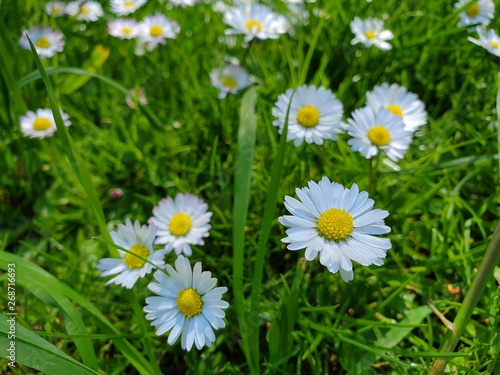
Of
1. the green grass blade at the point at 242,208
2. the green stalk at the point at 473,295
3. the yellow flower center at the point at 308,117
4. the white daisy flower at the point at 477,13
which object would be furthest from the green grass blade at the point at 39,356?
the white daisy flower at the point at 477,13

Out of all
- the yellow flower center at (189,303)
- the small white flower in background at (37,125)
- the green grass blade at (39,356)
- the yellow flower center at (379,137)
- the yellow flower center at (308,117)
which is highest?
the small white flower in background at (37,125)

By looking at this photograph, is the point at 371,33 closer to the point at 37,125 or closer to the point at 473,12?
the point at 473,12

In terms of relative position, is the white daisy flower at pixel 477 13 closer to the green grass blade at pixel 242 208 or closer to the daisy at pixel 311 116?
the daisy at pixel 311 116

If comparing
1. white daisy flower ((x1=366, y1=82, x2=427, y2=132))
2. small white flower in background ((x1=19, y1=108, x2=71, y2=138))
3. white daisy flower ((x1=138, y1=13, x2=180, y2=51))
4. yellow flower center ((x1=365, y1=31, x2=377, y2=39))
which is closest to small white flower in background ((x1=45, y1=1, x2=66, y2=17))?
white daisy flower ((x1=138, y1=13, x2=180, y2=51))

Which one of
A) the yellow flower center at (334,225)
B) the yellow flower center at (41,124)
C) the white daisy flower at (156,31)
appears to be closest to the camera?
the yellow flower center at (334,225)

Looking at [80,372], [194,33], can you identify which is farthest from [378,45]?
[80,372]

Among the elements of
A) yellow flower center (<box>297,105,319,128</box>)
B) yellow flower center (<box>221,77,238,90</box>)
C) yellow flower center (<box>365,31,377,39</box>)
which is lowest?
yellow flower center (<box>297,105,319,128</box>)

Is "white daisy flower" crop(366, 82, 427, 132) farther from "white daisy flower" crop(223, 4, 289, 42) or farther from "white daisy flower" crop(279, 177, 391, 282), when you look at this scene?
"white daisy flower" crop(279, 177, 391, 282)
